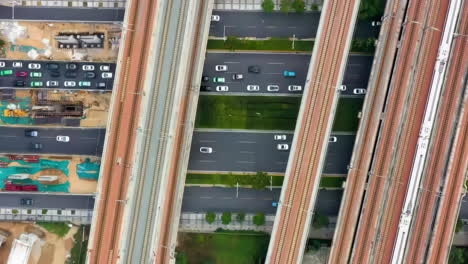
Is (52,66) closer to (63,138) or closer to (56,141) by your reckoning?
(63,138)

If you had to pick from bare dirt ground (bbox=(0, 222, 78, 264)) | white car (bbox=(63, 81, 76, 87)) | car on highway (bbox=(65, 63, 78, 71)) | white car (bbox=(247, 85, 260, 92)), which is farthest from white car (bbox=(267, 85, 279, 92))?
bare dirt ground (bbox=(0, 222, 78, 264))

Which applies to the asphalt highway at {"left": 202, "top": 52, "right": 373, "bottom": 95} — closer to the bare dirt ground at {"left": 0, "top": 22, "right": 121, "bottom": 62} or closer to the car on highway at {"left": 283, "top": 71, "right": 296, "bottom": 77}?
the car on highway at {"left": 283, "top": 71, "right": 296, "bottom": 77}

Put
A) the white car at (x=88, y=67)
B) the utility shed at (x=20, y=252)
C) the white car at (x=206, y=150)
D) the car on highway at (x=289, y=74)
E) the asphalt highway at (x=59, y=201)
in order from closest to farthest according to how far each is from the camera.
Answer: the utility shed at (x=20, y=252) < the car on highway at (x=289, y=74) < the white car at (x=88, y=67) < the white car at (x=206, y=150) < the asphalt highway at (x=59, y=201)

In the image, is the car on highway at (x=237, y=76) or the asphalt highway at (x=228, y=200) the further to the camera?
the asphalt highway at (x=228, y=200)

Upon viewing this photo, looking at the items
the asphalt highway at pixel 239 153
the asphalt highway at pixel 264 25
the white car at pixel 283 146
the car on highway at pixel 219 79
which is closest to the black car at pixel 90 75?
the asphalt highway at pixel 239 153

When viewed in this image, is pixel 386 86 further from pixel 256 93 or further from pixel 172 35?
pixel 172 35

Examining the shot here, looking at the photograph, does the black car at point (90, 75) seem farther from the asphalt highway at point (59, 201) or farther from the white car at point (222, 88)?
the white car at point (222, 88)
